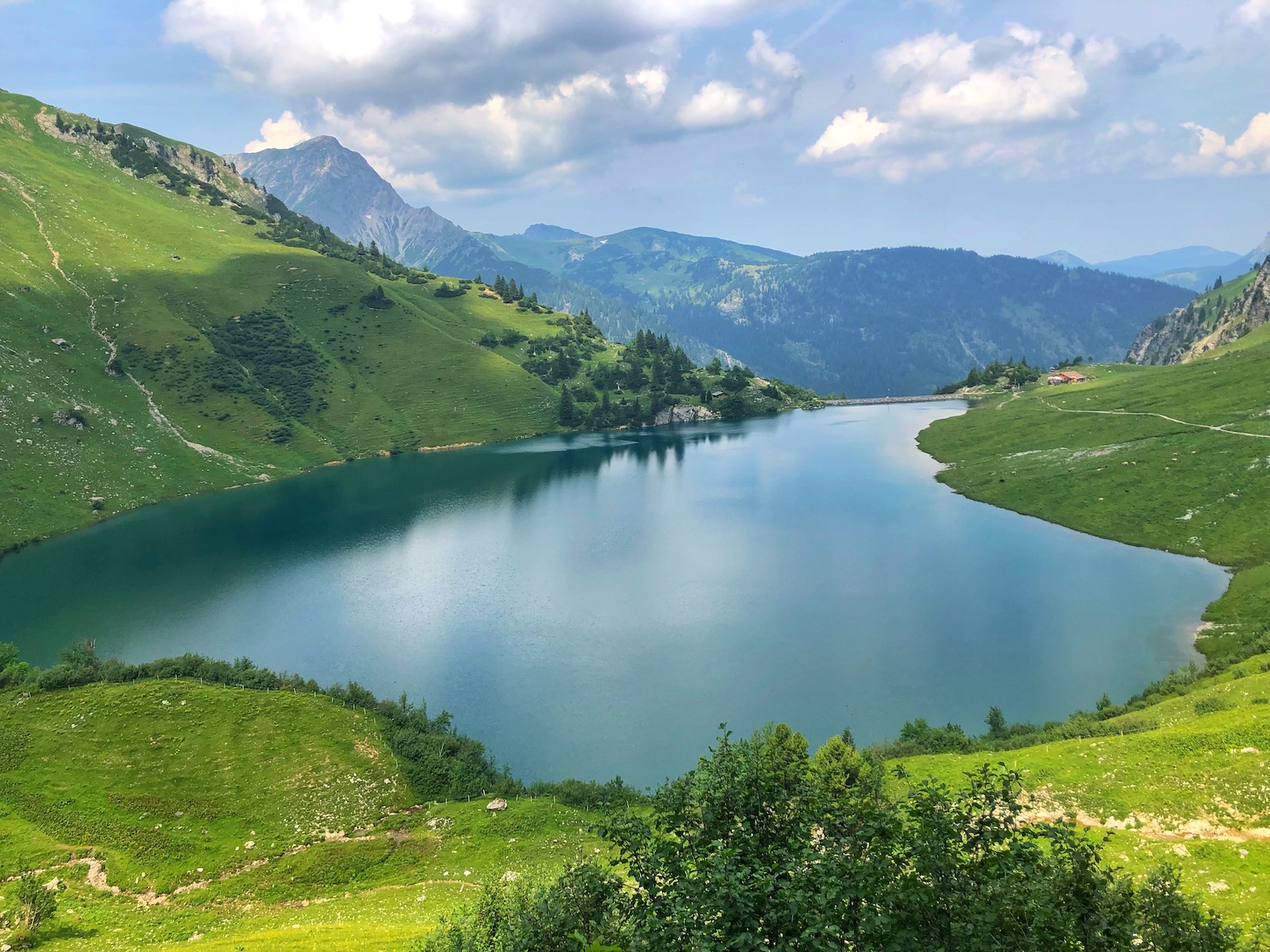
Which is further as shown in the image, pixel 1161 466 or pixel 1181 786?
pixel 1161 466

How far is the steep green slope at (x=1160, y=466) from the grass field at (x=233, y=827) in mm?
65391

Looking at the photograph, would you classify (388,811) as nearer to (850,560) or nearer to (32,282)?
(850,560)

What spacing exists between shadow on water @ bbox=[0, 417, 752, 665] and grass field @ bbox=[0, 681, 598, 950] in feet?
108

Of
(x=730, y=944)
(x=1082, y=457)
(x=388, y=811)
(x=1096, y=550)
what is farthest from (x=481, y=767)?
(x=1082, y=457)

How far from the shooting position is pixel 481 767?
158ft

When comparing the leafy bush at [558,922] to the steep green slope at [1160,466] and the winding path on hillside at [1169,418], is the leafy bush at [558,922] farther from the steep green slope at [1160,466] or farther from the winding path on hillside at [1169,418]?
the winding path on hillside at [1169,418]

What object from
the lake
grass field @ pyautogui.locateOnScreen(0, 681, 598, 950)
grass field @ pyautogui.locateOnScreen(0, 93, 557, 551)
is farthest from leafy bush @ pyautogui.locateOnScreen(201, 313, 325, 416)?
grass field @ pyautogui.locateOnScreen(0, 681, 598, 950)

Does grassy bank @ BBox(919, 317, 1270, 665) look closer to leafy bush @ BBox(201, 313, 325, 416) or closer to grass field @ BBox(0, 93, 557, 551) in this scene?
grass field @ BBox(0, 93, 557, 551)

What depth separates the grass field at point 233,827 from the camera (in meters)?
32.5

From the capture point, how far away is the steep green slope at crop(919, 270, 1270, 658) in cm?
7731

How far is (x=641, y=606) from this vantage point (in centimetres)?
7806

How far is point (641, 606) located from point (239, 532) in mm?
78230

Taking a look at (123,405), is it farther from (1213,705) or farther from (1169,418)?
(1169,418)

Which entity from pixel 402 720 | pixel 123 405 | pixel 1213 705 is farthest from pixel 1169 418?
pixel 123 405
